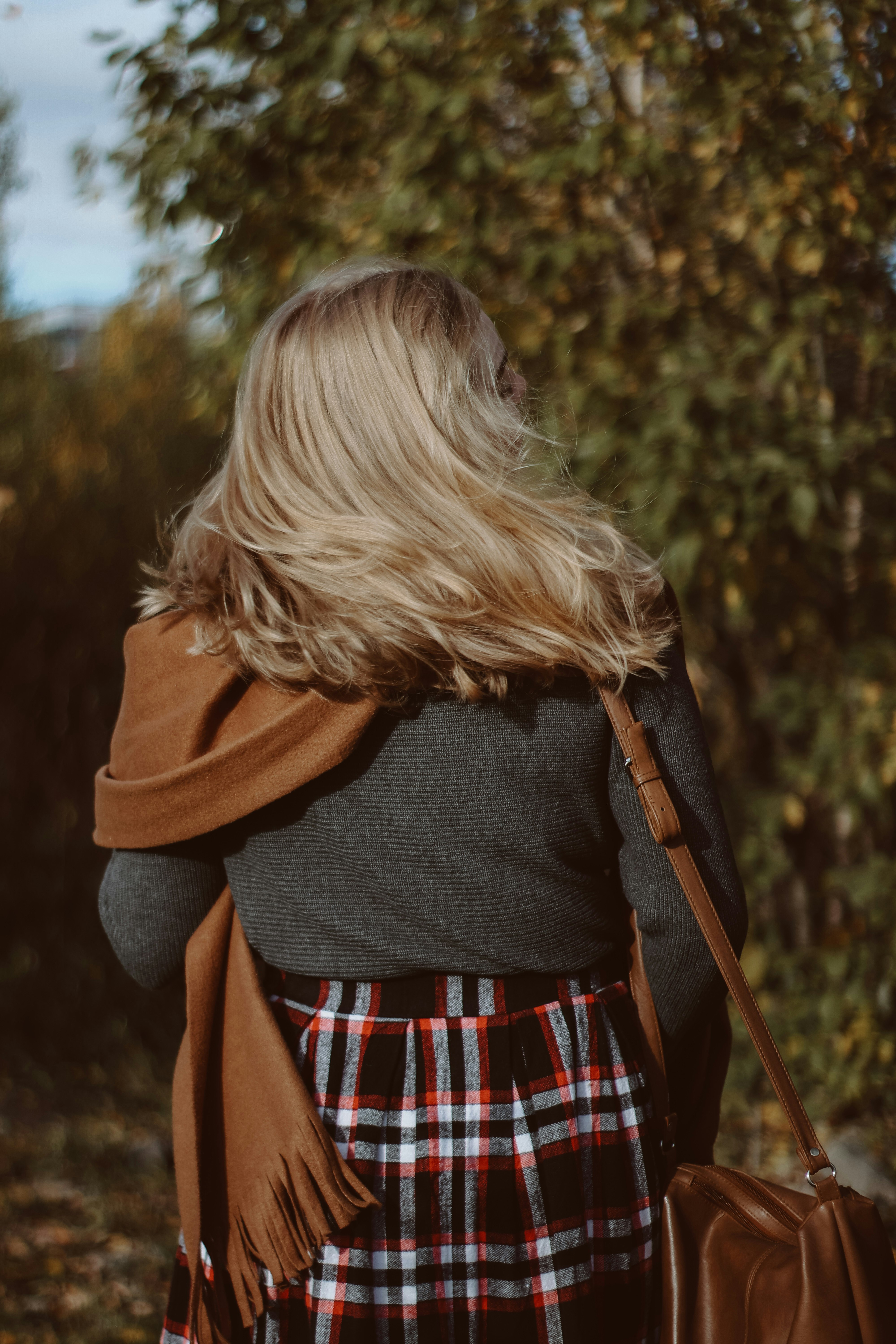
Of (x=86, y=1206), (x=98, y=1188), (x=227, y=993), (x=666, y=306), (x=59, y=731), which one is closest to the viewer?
(x=227, y=993)

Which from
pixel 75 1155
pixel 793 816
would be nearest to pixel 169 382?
pixel 75 1155

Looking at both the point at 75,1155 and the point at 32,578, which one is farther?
the point at 32,578

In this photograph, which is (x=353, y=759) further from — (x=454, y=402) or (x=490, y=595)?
(x=454, y=402)

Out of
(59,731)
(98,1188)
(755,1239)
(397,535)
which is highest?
(397,535)

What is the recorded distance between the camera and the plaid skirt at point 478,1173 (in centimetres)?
131

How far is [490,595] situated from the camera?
1.26 metres

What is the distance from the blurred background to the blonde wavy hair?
0.87m

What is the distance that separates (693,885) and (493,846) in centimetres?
25

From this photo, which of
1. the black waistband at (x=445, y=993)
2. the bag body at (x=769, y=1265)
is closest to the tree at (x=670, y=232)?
the black waistband at (x=445, y=993)

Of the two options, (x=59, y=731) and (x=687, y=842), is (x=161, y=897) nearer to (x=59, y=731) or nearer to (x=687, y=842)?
(x=687, y=842)

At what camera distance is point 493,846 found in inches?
51.7

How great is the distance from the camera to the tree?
103 inches

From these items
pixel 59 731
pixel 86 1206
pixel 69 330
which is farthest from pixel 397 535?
pixel 69 330

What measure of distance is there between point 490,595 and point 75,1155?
3.39 metres
